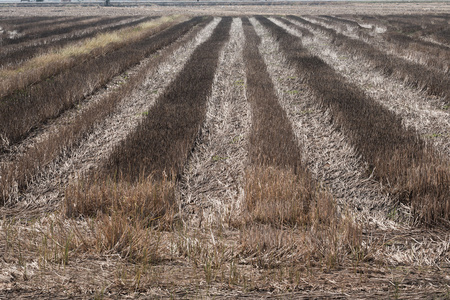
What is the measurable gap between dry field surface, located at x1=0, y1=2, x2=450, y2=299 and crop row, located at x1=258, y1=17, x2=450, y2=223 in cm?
3

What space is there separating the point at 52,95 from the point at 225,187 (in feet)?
17.5

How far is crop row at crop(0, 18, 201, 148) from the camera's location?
6.41m

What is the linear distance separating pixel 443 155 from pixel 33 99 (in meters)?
7.39

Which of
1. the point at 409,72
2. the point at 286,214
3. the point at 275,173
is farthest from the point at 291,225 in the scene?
the point at 409,72

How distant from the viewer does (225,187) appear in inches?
180

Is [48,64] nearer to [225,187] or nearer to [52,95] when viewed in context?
[52,95]

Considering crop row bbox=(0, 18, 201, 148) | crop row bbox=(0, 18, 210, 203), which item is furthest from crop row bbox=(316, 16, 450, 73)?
crop row bbox=(0, 18, 201, 148)

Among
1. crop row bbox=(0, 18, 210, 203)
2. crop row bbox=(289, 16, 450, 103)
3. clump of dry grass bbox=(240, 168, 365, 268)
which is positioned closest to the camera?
clump of dry grass bbox=(240, 168, 365, 268)

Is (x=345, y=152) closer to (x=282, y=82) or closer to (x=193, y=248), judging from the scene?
(x=193, y=248)

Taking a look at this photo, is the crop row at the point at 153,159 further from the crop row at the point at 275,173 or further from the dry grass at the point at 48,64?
the dry grass at the point at 48,64

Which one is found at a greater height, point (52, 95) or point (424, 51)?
point (424, 51)

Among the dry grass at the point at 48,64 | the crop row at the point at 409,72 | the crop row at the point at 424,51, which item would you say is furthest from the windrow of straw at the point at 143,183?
the crop row at the point at 424,51

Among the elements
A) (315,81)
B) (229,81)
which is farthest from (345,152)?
(229,81)

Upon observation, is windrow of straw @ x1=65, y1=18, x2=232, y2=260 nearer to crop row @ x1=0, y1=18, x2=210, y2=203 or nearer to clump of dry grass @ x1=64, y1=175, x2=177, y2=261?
clump of dry grass @ x1=64, y1=175, x2=177, y2=261
